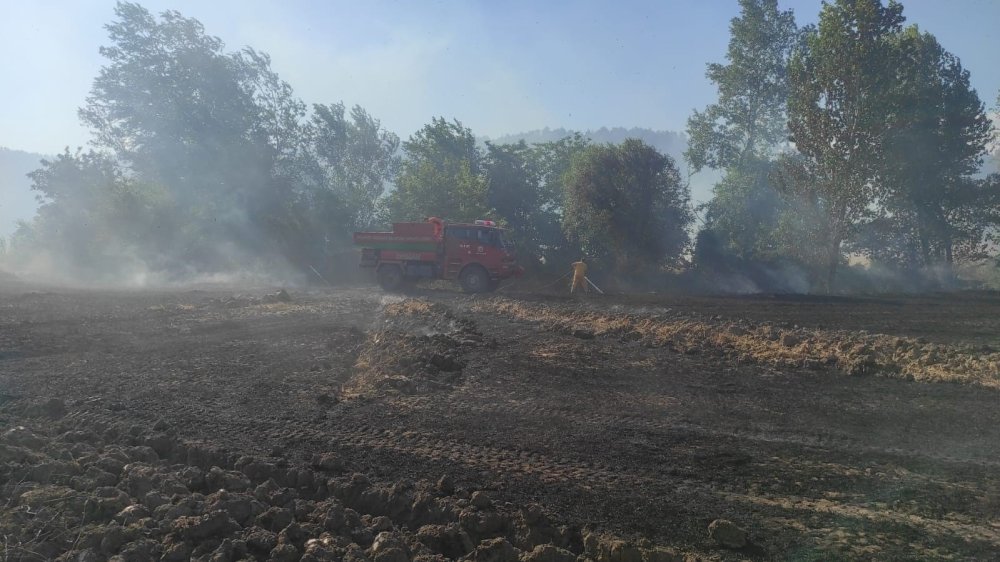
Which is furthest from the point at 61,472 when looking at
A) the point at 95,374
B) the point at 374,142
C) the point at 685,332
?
the point at 374,142

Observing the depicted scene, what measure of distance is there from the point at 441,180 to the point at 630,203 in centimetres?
1174

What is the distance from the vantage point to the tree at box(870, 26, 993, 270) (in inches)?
936

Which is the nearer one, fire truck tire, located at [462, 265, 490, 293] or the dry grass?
the dry grass

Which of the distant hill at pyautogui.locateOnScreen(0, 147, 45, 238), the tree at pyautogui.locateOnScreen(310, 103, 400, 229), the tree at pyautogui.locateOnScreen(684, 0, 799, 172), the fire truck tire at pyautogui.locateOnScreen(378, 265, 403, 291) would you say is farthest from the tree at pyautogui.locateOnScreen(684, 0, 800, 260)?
the distant hill at pyautogui.locateOnScreen(0, 147, 45, 238)

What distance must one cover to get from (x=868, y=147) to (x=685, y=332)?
48.8ft

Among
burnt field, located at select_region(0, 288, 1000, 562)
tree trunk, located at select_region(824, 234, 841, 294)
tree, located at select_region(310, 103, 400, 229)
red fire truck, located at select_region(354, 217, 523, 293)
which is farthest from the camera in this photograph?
tree, located at select_region(310, 103, 400, 229)

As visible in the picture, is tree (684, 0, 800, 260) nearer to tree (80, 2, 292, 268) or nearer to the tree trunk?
the tree trunk

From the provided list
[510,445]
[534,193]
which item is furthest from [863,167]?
[510,445]

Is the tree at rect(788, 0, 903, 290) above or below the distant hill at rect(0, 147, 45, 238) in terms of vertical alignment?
below

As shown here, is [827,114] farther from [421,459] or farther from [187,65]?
[187,65]

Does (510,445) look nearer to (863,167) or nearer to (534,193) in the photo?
(863,167)

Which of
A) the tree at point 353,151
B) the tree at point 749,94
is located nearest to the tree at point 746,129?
the tree at point 749,94

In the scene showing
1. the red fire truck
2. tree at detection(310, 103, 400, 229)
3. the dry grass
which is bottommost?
the dry grass

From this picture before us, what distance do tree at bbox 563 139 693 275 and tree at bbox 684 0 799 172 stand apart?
6845 millimetres
